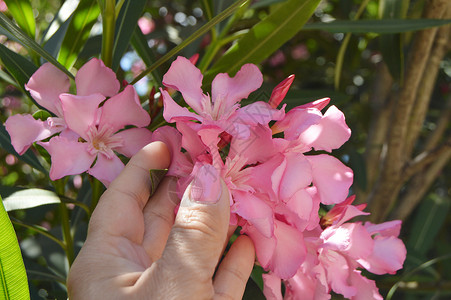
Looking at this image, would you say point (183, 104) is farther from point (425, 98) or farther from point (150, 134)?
point (425, 98)

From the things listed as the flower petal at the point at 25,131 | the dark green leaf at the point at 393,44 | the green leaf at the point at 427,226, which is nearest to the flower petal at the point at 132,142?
the flower petal at the point at 25,131

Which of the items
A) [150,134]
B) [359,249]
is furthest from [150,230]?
[359,249]

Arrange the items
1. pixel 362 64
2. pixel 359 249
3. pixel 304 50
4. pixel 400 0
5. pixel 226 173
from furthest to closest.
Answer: pixel 304 50 < pixel 362 64 < pixel 400 0 < pixel 359 249 < pixel 226 173

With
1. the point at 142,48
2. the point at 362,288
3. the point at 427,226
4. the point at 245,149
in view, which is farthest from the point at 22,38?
the point at 427,226

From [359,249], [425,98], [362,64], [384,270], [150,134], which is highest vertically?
[150,134]

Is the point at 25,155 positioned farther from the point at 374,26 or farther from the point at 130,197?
the point at 374,26

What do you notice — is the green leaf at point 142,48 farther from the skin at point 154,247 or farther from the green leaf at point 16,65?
the skin at point 154,247

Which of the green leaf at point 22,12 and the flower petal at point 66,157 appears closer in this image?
the flower petal at point 66,157
